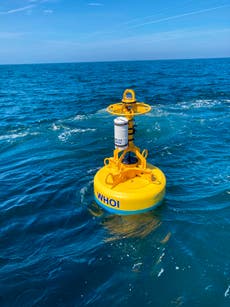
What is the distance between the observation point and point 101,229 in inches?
295

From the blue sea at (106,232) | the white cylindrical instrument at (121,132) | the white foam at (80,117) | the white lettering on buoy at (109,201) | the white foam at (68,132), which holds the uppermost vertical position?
the white cylindrical instrument at (121,132)

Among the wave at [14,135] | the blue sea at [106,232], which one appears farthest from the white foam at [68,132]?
the wave at [14,135]

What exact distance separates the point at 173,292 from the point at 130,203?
8.19 feet

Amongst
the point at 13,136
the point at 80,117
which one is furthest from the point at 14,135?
the point at 80,117

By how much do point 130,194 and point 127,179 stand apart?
0.87 metres

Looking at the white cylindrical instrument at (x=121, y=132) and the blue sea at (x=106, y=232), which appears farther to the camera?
the white cylindrical instrument at (x=121, y=132)

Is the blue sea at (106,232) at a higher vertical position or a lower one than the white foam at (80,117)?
lower

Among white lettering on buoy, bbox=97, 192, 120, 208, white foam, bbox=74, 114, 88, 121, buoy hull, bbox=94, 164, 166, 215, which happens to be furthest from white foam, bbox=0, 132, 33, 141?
white lettering on buoy, bbox=97, 192, 120, 208

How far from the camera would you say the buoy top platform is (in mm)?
7430

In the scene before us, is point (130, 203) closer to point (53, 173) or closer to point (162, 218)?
point (162, 218)

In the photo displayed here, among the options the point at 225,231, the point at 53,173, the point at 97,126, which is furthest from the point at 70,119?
the point at 225,231

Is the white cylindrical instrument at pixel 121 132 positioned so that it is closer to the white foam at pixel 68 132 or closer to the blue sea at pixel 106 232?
the blue sea at pixel 106 232

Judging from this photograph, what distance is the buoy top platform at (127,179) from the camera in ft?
24.4

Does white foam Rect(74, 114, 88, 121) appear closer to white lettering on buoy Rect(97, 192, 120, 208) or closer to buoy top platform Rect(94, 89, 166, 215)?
buoy top platform Rect(94, 89, 166, 215)
